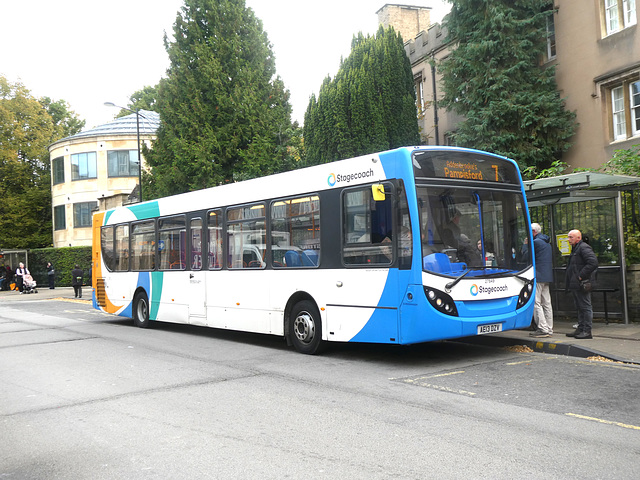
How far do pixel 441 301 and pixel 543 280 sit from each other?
3.20 meters

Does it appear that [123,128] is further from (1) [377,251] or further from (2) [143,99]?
(1) [377,251]

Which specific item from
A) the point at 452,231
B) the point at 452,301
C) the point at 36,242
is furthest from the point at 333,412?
the point at 36,242

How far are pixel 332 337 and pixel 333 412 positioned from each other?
10.5 feet

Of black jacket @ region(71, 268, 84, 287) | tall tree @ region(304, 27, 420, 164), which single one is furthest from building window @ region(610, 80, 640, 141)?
black jacket @ region(71, 268, 84, 287)

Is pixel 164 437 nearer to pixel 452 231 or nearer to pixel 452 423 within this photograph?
pixel 452 423

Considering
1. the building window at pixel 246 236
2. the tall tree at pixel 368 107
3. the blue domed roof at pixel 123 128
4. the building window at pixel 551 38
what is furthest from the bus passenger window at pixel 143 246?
the blue domed roof at pixel 123 128

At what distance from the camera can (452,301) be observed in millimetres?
8422

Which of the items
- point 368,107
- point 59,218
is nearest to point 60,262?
point 59,218

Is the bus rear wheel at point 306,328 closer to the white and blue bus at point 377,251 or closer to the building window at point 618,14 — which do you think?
the white and blue bus at point 377,251

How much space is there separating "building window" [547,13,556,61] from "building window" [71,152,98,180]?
37.3 metres

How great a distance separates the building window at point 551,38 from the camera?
71.0ft

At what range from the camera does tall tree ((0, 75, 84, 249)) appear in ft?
163

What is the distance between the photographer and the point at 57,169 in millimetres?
50688

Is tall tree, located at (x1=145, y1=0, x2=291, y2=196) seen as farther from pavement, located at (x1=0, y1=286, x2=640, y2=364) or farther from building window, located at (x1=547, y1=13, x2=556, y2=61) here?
pavement, located at (x1=0, y1=286, x2=640, y2=364)
